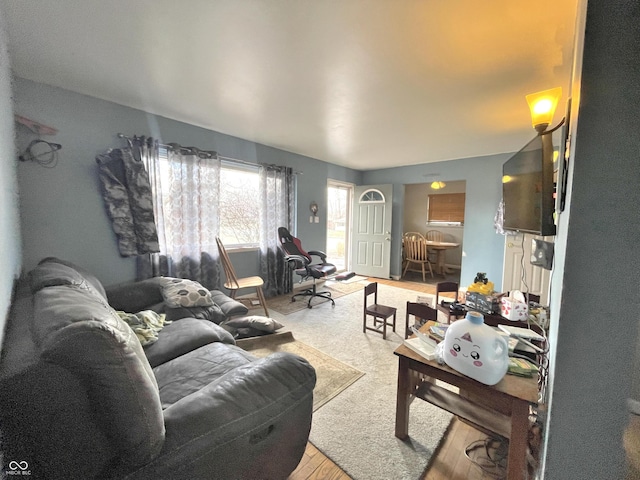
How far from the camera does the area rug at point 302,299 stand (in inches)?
140

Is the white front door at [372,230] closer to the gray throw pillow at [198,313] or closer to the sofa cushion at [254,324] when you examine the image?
the sofa cushion at [254,324]

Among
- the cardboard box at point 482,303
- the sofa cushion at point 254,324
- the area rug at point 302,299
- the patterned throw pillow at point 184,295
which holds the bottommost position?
the area rug at point 302,299

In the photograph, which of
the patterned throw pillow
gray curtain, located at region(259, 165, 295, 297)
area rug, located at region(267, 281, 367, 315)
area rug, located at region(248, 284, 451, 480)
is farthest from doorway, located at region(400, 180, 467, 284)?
the patterned throw pillow

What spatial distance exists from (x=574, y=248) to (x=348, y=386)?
5.55 ft

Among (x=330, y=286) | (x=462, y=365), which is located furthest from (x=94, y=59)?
(x=330, y=286)

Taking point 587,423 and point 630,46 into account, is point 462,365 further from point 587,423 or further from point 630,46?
point 630,46

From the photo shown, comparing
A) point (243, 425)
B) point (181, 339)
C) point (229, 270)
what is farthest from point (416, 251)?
point (243, 425)

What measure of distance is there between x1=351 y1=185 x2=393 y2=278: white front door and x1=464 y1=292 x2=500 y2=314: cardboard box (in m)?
3.32

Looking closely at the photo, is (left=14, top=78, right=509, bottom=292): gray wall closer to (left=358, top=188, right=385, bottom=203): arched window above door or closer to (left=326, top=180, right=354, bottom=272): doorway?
(left=326, top=180, right=354, bottom=272): doorway

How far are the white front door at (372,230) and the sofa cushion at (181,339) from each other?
4.02 meters

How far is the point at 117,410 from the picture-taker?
69 cm

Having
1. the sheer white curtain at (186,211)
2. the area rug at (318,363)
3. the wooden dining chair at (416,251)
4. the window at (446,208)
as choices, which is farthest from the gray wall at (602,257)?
the window at (446,208)

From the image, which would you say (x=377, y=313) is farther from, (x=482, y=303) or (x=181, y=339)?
(x=181, y=339)

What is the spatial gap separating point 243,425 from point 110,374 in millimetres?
459
